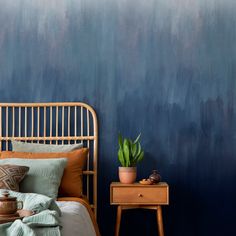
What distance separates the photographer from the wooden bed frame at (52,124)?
14.3 feet

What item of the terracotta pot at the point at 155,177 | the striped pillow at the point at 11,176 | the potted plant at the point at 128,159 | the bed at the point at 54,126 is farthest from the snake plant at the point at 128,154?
the striped pillow at the point at 11,176

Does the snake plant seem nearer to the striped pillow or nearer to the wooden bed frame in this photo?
the wooden bed frame

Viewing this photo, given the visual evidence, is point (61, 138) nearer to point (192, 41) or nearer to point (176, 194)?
point (176, 194)

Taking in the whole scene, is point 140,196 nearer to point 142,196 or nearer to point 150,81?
point 142,196

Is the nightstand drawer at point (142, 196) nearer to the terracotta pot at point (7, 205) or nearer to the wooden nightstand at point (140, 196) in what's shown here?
the wooden nightstand at point (140, 196)

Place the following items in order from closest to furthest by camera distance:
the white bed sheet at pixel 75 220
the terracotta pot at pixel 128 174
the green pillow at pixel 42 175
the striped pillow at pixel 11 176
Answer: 1. the white bed sheet at pixel 75 220
2. the striped pillow at pixel 11 176
3. the green pillow at pixel 42 175
4. the terracotta pot at pixel 128 174

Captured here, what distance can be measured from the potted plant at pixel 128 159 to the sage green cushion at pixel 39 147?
0.38m

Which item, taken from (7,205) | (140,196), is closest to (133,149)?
(140,196)

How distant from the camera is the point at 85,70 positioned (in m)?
4.44

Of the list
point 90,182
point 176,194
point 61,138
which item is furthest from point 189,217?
point 61,138

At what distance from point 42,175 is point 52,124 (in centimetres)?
81

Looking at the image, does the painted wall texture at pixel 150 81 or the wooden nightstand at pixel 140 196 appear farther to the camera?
the painted wall texture at pixel 150 81

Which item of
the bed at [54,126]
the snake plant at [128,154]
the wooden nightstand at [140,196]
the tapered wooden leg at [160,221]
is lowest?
the tapered wooden leg at [160,221]

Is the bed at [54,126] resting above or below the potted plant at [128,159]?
above
